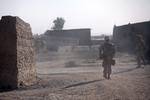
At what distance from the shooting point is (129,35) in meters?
34.7

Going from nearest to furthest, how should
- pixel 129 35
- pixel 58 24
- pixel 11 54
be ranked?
1. pixel 11 54
2. pixel 129 35
3. pixel 58 24

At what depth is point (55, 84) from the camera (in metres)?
11.1

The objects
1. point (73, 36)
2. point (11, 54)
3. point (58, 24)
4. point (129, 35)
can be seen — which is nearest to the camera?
point (11, 54)

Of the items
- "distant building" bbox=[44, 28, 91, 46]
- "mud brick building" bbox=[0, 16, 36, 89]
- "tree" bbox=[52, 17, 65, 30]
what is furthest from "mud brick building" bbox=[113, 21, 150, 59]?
"tree" bbox=[52, 17, 65, 30]

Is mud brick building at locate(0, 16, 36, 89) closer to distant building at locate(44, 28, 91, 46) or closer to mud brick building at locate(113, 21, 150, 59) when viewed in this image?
mud brick building at locate(113, 21, 150, 59)

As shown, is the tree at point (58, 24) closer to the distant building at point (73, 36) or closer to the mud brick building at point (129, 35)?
the distant building at point (73, 36)

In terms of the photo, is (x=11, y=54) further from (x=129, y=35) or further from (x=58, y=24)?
(x=58, y=24)

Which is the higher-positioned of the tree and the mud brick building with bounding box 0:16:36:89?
the tree

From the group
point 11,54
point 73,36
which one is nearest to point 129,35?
point 73,36

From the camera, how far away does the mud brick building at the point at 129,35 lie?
29.7 m

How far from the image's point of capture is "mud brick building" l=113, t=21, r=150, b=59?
2973cm

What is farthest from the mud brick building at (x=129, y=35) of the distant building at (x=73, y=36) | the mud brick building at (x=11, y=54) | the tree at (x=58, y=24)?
the tree at (x=58, y=24)

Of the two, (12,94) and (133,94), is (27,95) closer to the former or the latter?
(12,94)

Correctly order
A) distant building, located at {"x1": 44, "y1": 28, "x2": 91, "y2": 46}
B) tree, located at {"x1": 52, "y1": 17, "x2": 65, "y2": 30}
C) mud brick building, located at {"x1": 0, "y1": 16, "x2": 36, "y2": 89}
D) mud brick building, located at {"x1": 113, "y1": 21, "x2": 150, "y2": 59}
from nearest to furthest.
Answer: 1. mud brick building, located at {"x1": 0, "y1": 16, "x2": 36, "y2": 89}
2. mud brick building, located at {"x1": 113, "y1": 21, "x2": 150, "y2": 59}
3. distant building, located at {"x1": 44, "y1": 28, "x2": 91, "y2": 46}
4. tree, located at {"x1": 52, "y1": 17, "x2": 65, "y2": 30}
